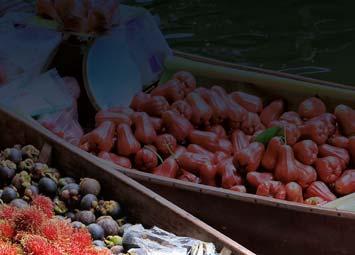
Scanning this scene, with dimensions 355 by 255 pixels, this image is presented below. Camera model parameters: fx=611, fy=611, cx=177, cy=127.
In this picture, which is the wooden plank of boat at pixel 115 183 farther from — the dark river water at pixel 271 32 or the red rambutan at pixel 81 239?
the dark river water at pixel 271 32

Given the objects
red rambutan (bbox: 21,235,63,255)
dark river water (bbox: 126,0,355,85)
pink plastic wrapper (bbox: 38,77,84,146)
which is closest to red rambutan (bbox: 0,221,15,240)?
red rambutan (bbox: 21,235,63,255)

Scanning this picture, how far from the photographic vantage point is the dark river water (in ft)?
16.6

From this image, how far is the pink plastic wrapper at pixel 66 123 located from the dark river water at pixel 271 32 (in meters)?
2.14

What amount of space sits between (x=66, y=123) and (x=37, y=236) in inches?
57.3

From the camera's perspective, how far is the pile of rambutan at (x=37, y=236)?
1744 millimetres

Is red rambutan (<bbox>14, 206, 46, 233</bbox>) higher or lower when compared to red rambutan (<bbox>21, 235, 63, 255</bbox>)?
lower

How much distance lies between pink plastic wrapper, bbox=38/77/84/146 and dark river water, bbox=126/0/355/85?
2.14m

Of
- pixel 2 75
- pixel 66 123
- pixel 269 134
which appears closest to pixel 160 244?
pixel 269 134

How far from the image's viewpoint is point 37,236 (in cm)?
179

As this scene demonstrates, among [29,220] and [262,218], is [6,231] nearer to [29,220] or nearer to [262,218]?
[29,220]

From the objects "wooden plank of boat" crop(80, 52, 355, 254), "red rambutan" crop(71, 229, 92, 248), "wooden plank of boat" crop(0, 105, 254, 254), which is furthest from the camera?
"wooden plank of boat" crop(80, 52, 355, 254)

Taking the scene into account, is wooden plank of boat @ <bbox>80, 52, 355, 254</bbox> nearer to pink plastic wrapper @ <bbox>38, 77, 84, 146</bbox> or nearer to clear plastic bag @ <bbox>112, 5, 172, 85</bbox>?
pink plastic wrapper @ <bbox>38, 77, 84, 146</bbox>

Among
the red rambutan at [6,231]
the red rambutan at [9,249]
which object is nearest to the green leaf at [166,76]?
the red rambutan at [6,231]

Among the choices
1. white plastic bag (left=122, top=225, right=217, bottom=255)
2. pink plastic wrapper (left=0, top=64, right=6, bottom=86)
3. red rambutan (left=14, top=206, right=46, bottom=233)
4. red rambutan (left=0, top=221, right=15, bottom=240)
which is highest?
pink plastic wrapper (left=0, top=64, right=6, bottom=86)
